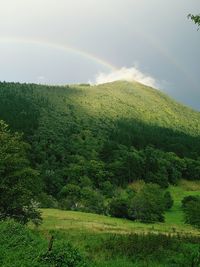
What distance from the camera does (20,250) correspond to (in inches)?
919

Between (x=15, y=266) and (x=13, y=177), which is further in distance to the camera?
(x=13, y=177)

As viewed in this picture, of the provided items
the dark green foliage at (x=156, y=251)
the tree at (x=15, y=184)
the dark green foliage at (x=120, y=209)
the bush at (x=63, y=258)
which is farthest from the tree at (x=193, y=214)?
the bush at (x=63, y=258)

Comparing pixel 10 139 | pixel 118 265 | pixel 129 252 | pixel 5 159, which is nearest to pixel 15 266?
pixel 118 265

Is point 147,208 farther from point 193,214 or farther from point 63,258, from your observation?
point 63,258

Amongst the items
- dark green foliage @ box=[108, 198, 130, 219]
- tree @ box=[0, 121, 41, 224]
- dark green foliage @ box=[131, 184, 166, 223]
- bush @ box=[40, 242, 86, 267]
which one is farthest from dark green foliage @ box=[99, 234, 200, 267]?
dark green foliage @ box=[108, 198, 130, 219]

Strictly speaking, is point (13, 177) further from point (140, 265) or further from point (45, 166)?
point (45, 166)

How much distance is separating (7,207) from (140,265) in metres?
26.1

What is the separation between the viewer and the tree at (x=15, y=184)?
45156mm

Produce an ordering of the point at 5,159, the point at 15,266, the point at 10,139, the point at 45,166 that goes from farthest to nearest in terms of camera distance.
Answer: the point at 45,166 < the point at 10,139 < the point at 5,159 < the point at 15,266

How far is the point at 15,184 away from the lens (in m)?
46.0

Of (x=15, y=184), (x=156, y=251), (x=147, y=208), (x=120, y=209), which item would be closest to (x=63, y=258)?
(x=156, y=251)

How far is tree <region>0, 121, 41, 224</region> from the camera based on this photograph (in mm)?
45156

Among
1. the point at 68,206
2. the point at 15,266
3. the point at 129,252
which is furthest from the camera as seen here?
the point at 68,206

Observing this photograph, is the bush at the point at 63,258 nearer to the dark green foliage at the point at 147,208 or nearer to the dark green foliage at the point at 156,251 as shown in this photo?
the dark green foliage at the point at 156,251
